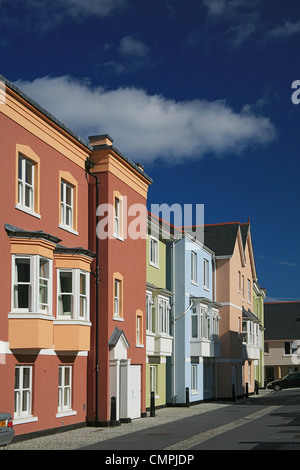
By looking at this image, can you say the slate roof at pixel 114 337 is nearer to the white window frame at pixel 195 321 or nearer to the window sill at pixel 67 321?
the window sill at pixel 67 321

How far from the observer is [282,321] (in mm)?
82938

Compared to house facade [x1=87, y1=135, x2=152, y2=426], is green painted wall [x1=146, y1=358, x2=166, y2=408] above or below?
below

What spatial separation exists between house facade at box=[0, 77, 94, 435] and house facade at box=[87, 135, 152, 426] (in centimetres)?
63

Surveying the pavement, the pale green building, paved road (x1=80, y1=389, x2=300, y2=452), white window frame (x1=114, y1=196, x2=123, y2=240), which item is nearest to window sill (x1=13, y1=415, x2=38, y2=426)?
the pavement

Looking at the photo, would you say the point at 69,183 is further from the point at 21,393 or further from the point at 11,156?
the point at 21,393

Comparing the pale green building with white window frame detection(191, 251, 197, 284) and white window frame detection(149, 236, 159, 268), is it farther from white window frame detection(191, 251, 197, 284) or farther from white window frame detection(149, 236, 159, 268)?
white window frame detection(149, 236, 159, 268)

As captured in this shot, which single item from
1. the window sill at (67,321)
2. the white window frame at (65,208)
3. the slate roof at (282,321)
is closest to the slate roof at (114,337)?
the window sill at (67,321)

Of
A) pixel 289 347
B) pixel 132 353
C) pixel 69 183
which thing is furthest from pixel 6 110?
pixel 289 347

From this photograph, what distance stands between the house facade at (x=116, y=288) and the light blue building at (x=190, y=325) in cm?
794

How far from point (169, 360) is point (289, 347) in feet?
153

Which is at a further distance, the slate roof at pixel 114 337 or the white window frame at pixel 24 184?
the slate roof at pixel 114 337

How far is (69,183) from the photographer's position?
79.4ft

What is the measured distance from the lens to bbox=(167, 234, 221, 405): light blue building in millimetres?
36906

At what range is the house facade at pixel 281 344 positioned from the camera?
79.2 m
